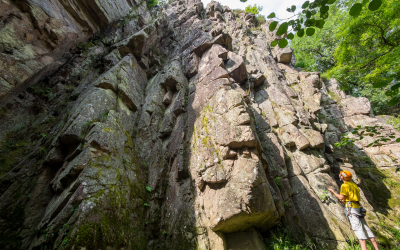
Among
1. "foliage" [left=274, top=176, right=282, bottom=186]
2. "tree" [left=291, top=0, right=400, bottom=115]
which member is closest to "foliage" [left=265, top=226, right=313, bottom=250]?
"foliage" [left=274, top=176, right=282, bottom=186]

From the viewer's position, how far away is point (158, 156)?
8414 mm

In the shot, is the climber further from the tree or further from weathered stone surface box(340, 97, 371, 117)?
weathered stone surface box(340, 97, 371, 117)

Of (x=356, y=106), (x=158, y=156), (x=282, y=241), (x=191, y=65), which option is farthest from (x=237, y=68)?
(x=356, y=106)

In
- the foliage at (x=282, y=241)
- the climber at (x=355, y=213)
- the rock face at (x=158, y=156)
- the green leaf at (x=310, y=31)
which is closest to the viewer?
the green leaf at (x=310, y=31)

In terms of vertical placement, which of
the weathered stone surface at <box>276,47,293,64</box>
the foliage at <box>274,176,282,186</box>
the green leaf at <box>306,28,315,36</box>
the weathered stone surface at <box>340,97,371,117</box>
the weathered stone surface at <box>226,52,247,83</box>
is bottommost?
the foliage at <box>274,176,282,186</box>

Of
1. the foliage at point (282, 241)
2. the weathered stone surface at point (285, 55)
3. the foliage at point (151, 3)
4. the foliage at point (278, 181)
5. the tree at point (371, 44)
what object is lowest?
the foliage at point (282, 241)

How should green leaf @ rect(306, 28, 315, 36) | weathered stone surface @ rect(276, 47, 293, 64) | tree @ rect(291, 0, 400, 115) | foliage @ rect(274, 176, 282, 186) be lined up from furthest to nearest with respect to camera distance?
weathered stone surface @ rect(276, 47, 293, 64)
foliage @ rect(274, 176, 282, 186)
tree @ rect(291, 0, 400, 115)
green leaf @ rect(306, 28, 315, 36)

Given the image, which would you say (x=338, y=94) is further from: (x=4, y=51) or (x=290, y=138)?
(x=4, y=51)

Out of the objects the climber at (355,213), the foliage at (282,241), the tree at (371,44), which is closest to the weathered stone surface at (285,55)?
the tree at (371,44)

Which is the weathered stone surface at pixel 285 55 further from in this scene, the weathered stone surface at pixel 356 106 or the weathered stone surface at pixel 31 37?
the weathered stone surface at pixel 31 37

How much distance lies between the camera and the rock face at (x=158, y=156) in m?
5.45

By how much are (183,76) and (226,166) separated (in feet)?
27.1

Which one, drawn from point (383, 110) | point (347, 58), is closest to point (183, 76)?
point (347, 58)

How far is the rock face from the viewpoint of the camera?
545 centimetres
